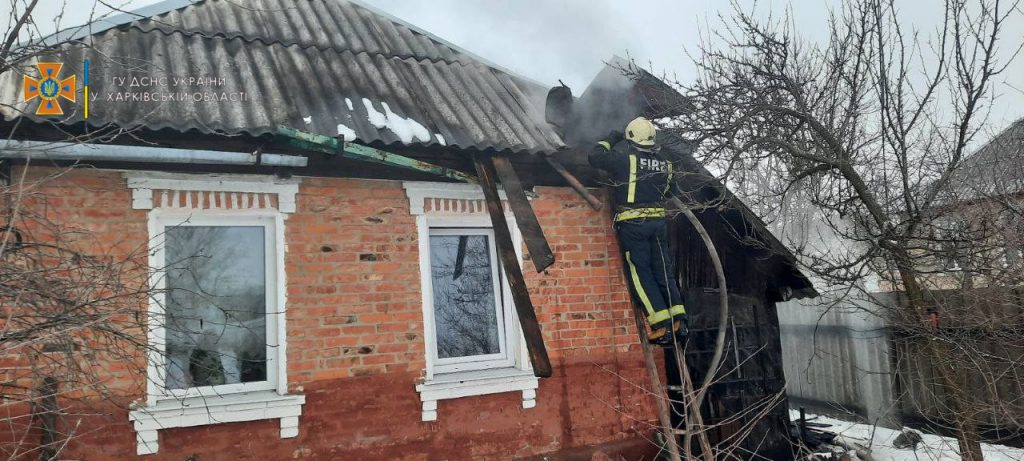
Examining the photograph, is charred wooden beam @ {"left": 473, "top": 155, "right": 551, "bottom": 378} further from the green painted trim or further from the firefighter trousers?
the firefighter trousers

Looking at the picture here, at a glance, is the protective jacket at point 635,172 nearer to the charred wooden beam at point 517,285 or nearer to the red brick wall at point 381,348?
the red brick wall at point 381,348

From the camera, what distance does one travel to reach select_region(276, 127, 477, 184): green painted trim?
13.4ft

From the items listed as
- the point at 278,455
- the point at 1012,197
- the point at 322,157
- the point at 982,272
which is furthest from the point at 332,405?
the point at 1012,197

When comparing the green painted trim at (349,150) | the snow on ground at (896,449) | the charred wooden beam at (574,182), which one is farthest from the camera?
the snow on ground at (896,449)

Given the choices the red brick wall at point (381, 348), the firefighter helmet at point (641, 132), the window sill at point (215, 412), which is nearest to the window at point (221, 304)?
the window sill at point (215, 412)

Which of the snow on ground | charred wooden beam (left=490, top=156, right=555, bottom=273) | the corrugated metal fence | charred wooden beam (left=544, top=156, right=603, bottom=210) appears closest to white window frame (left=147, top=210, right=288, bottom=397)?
charred wooden beam (left=490, top=156, right=555, bottom=273)

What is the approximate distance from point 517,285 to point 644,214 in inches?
51.1

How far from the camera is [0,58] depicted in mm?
2658

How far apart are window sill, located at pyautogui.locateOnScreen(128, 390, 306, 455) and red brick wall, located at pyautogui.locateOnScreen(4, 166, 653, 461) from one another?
0.06 m

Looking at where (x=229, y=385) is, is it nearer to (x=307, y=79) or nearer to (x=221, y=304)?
(x=221, y=304)

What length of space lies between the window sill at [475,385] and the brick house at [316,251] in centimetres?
2

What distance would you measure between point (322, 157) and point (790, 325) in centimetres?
970

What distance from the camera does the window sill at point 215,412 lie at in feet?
13.0

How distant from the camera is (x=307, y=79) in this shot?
4.96 metres
